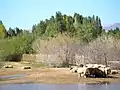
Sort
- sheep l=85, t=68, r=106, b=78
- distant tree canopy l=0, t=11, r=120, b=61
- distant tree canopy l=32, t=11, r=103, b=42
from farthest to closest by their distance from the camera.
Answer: distant tree canopy l=32, t=11, r=103, b=42
distant tree canopy l=0, t=11, r=120, b=61
sheep l=85, t=68, r=106, b=78

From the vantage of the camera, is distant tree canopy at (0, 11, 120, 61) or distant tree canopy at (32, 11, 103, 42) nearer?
distant tree canopy at (0, 11, 120, 61)

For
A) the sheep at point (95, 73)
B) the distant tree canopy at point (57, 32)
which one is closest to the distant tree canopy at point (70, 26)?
the distant tree canopy at point (57, 32)

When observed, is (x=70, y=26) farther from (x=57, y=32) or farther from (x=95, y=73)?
(x=95, y=73)

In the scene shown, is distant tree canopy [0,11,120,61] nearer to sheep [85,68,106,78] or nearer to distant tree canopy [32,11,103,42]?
distant tree canopy [32,11,103,42]

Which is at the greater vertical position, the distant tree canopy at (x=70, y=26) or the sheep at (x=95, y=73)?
the distant tree canopy at (x=70, y=26)

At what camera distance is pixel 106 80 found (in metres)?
39.0

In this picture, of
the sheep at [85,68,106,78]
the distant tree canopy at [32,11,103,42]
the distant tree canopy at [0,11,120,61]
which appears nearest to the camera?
the sheep at [85,68,106,78]

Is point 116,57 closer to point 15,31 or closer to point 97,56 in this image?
point 97,56

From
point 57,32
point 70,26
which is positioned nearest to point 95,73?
point 57,32

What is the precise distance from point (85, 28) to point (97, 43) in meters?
43.9

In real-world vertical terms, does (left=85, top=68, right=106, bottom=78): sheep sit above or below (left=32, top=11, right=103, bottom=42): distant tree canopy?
below

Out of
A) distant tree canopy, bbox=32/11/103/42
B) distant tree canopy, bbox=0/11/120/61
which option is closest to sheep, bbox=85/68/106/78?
distant tree canopy, bbox=0/11/120/61

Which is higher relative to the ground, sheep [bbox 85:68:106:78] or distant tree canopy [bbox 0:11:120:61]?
distant tree canopy [bbox 0:11:120:61]

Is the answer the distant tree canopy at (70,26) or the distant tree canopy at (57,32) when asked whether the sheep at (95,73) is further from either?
the distant tree canopy at (70,26)
